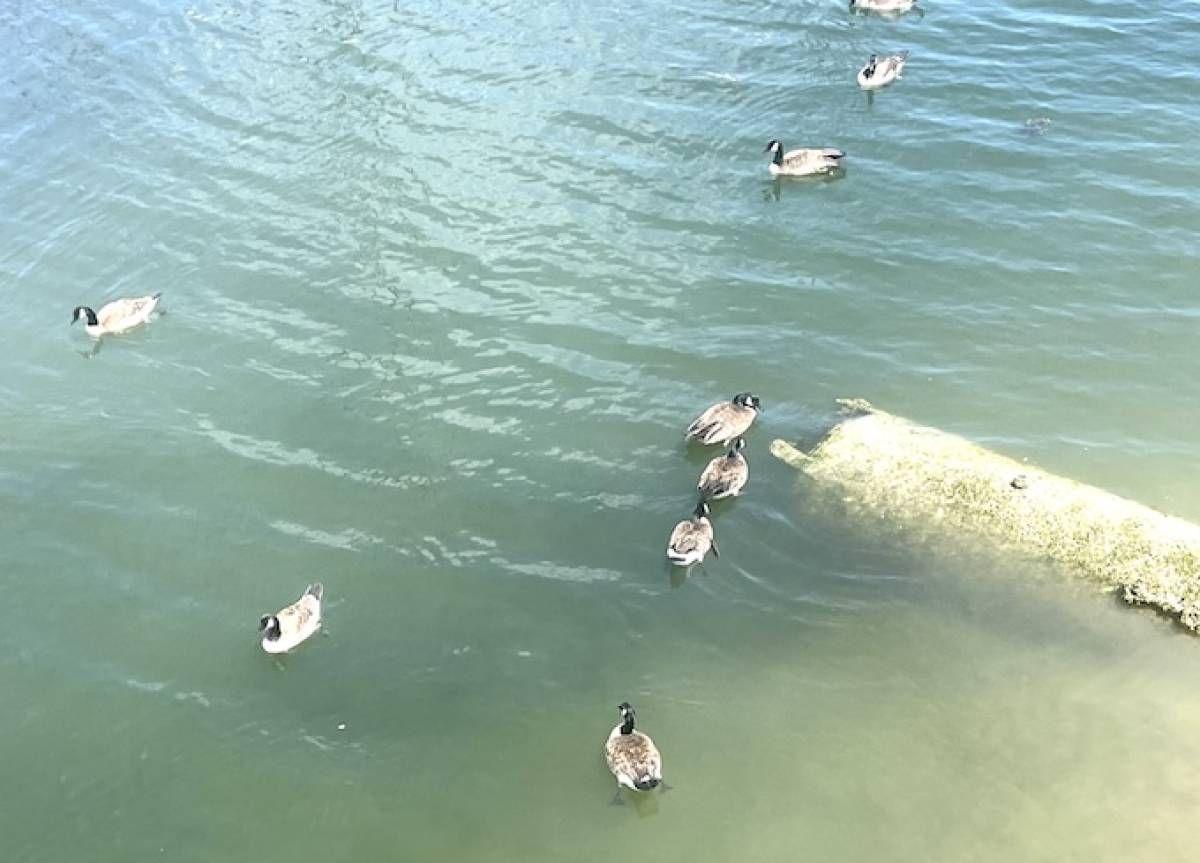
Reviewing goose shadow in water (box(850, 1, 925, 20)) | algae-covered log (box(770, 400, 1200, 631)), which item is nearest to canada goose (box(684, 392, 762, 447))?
algae-covered log (box(770, 400, 1200, 631))

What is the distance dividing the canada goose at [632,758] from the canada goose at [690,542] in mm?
2356

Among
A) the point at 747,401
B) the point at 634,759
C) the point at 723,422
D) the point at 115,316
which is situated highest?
the point at 747,401

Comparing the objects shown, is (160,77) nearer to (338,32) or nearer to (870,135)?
(338,32)

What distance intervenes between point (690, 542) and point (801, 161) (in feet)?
29.9

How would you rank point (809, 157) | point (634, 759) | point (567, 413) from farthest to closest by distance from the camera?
point (809, 157) → point (567, 413) → point (634, 759)

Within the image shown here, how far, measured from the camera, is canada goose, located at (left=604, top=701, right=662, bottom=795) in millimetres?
9914

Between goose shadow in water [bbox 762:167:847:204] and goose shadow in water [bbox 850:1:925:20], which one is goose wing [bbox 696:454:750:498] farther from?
goose shadow in water [bbox 850:1:925:20]

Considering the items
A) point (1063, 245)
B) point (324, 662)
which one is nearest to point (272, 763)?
point (324, 662)

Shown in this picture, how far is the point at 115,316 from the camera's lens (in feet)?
54.3

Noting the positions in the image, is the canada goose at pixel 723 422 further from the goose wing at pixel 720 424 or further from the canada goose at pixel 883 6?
the canada goose at pixel 883 6

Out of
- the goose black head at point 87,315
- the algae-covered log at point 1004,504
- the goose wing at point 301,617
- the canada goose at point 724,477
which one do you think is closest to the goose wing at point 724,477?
the canada goose at point 724,477

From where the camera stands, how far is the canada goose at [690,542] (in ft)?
40.7

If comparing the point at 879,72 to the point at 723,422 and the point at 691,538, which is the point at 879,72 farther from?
the point at 691,538

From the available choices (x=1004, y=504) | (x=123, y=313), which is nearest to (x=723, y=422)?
(x=1004, y=504)
